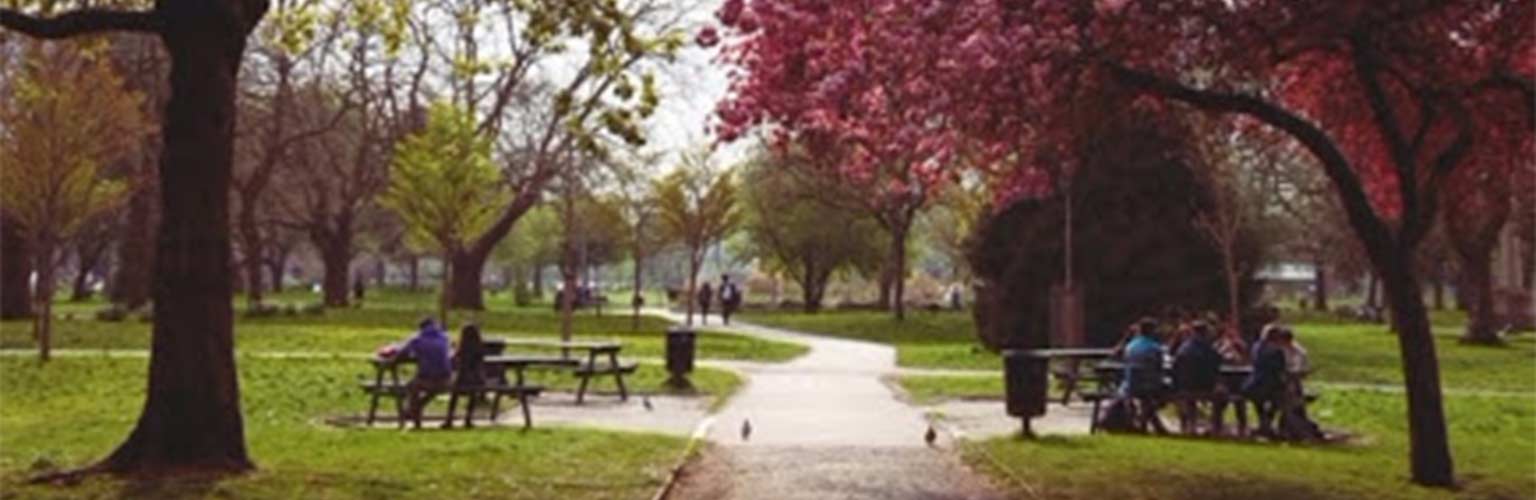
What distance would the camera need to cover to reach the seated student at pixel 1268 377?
1823cm

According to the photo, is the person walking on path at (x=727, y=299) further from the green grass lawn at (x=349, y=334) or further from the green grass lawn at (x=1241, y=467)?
the green grass lawn at (x=1241, y=467)

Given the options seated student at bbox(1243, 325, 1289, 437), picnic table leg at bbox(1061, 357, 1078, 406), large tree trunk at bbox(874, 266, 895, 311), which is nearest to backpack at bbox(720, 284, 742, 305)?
large tree trunk at bbox(874, 266, 895, 311)

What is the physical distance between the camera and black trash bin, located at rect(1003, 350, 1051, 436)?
58.2 ft

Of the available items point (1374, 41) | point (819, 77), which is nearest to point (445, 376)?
point (819, 77)

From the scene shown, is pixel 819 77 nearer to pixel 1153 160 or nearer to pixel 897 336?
pixel 1153 160

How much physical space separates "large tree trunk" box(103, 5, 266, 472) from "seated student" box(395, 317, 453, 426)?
474 centimetres

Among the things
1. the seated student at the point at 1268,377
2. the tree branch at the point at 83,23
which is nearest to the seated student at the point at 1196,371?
the seated student at the point at 1268,377

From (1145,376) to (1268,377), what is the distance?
3.83 ft

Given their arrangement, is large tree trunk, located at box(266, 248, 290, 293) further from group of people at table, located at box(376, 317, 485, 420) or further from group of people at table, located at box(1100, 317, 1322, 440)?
group of people at table, located at box(1100, 317, 1322, 440)

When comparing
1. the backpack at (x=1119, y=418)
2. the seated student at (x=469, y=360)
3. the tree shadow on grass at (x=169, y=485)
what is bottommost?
the tree shadow on grass at (x=169, y=485)

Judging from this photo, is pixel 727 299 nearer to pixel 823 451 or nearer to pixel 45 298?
pixel 45 298

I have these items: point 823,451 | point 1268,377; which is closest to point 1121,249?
point 1268,377

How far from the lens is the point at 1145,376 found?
1853 cm

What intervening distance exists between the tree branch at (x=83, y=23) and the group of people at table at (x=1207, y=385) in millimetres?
9907
